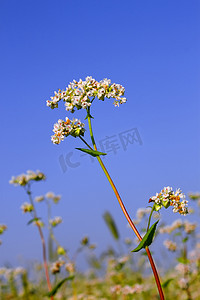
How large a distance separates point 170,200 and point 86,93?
4.00 ft

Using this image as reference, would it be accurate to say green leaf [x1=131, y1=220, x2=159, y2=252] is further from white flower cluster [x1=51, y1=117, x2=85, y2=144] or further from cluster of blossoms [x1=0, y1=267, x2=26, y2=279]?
cluster of blossoms [x1=0, y1=267, x2=26, y2=279]

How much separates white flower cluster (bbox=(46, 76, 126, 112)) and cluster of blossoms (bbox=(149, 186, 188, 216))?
3.23ft

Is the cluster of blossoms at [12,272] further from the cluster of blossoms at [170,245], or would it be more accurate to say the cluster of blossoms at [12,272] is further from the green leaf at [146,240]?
the green leaf at [146,240]

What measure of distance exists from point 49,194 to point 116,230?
1.56 metres

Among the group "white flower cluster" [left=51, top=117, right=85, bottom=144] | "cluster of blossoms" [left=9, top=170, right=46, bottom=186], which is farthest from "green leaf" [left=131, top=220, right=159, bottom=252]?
"cluster of blossoms" [left=9, top=170, right=46, bottom=186]

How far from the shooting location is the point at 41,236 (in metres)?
5.62

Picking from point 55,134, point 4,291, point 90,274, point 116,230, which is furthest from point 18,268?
point 55,134

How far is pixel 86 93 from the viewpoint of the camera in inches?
126

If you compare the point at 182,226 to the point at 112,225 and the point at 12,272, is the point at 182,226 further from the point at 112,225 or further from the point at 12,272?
the point at 12,272

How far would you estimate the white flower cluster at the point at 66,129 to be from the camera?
3293mm

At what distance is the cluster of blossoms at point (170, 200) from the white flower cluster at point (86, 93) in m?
0.98

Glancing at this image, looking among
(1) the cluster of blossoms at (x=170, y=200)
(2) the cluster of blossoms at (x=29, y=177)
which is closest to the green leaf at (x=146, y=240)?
(1) the cluster of blossoms at (x=170, y=200)

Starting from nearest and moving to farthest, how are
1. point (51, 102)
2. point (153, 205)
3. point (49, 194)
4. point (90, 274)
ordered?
point (153, 205)
point (51, 102)
point (49, 194)
point (90, 274)

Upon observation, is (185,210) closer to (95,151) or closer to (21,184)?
(95,151)
